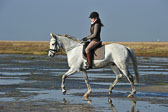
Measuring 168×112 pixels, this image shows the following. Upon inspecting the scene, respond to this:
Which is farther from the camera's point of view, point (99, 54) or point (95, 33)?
point (95, 33)

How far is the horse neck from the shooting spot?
14913mm

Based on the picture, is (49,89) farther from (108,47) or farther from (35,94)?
(108,47)

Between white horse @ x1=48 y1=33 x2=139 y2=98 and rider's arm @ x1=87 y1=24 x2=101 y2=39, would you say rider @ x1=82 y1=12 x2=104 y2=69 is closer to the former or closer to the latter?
rider's arm @ x1=87 y1=24 x2=101 y2=39

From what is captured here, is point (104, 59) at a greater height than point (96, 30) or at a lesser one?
lesser

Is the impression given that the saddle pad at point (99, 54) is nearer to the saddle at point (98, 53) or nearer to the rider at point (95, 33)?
the saddle at point (98, 53)

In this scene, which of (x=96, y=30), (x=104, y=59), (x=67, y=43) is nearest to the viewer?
(x=104, y=59)

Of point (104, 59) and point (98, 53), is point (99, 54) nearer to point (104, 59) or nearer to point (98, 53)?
point (98, 53)

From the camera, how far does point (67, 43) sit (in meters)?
15.0

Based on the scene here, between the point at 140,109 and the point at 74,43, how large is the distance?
15.5 feet

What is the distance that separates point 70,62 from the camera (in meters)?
14.5

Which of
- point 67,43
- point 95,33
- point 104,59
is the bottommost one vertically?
point 104,59

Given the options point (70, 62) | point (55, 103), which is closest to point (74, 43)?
point (70, 62)

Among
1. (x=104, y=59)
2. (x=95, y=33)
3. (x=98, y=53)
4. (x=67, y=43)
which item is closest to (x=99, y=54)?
(x=98, y=53)

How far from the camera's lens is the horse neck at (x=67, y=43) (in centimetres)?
1491
